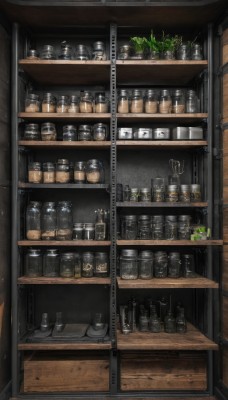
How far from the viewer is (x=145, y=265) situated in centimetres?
258

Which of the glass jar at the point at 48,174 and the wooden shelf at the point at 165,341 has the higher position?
the glass jar at the point at 48,174

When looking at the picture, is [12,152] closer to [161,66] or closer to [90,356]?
[161,66]

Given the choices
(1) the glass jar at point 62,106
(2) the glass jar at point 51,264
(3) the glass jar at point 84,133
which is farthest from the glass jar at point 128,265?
(1) the glass jar at point 62,106

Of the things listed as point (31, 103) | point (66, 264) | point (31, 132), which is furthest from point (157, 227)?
point (31, 103)

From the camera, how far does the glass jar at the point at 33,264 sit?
8.61 ft

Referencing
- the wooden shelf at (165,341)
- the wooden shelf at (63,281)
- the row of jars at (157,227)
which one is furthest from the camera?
the row of jars at (157,227)

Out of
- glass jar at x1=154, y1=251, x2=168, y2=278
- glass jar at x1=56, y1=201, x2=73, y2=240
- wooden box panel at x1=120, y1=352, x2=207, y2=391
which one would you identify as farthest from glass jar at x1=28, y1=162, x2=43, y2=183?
wooden box panel at x1=120, y1=352, x2=207, y2=391

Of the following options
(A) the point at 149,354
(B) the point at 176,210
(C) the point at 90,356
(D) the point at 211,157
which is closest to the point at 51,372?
(C) the point at 90,356

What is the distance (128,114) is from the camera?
2547mm

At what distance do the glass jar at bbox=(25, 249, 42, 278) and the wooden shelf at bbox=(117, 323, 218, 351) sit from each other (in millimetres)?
759

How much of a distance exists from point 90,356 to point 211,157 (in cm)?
171

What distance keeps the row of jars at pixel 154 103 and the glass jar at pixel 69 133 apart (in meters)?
0.37

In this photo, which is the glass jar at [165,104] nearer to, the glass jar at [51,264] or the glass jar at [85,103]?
the glass jar at [85,103]

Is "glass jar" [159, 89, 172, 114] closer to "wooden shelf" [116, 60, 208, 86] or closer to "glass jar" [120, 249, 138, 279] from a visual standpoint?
"wooden shelf" [116, 60, 208, 86]
